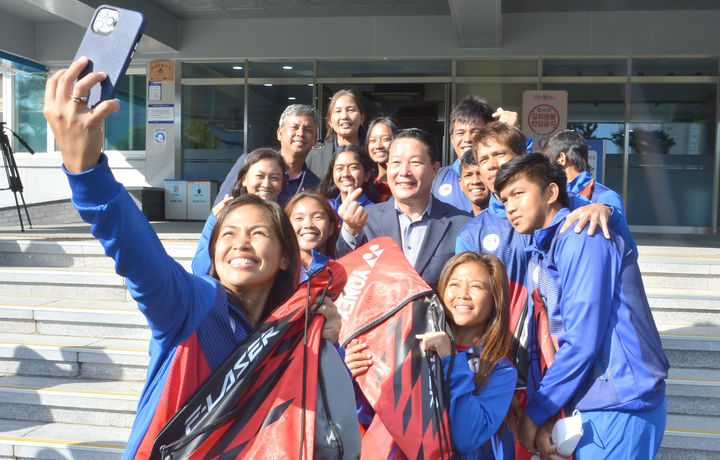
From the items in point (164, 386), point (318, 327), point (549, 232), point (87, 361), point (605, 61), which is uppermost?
point (605, 61)

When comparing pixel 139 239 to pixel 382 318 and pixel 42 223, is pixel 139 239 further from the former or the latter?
pixel 42 223

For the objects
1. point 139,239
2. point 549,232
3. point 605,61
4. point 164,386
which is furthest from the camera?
point 605,61

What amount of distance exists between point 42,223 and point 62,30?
12.6 feet

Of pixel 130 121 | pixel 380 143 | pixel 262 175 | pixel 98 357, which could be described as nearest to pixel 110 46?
pixel 262 175

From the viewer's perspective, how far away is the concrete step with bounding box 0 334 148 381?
4.15 m

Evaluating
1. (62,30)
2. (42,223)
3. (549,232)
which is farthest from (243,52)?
(549,232)

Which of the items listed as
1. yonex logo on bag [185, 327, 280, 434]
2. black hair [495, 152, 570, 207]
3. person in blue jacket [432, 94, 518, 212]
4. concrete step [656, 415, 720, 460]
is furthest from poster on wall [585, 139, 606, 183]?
yonex logo on bag [185, 327, 280, 434]

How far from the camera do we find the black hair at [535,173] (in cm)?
217

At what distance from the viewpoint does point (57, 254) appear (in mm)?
5684

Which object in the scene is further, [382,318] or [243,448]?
[382,318]

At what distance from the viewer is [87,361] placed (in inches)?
165

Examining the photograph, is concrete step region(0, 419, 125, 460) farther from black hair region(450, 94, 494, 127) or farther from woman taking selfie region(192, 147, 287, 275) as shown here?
black hair region(450, 94, 494, 127)

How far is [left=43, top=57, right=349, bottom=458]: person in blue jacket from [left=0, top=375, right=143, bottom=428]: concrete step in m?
2.64

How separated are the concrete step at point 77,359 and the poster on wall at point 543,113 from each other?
304 inches
